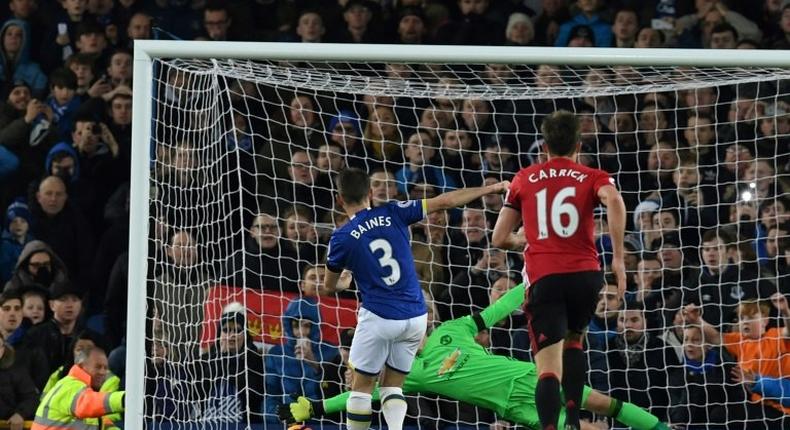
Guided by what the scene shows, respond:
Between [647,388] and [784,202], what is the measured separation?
1563mm

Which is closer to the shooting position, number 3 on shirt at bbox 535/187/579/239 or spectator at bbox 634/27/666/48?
number 3 on shirt at bbox 535/187/579/239

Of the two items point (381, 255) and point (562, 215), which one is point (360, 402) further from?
point (562, 215)

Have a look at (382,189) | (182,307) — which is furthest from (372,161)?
(182,307)

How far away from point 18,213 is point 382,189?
2.80m

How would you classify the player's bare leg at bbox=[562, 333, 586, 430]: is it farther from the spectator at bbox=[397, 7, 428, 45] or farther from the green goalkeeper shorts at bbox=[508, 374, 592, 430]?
the spectator at bbox=[397, 7, 428, 45]

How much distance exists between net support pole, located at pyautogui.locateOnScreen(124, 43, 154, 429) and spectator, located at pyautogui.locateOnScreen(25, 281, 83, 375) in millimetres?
2699

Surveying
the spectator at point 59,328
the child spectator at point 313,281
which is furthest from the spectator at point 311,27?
the spectator at point 59,328

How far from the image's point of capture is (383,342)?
816cm

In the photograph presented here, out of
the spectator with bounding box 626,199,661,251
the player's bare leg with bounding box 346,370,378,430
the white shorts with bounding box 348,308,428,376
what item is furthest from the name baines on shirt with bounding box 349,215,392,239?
the spectator with bounding box 626,199,661,251

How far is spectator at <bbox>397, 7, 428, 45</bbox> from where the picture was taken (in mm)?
11961

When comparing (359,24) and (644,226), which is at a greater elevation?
(359,24)

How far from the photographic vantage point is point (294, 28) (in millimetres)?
12297

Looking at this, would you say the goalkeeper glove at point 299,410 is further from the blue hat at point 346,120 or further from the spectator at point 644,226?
A: the spectator at point 644,226

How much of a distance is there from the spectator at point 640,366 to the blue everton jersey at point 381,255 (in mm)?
2108
